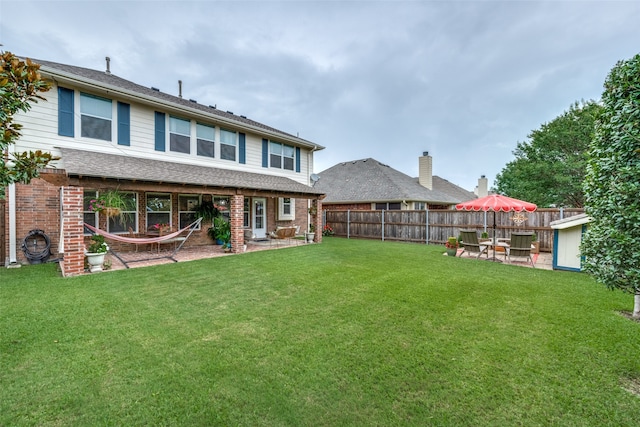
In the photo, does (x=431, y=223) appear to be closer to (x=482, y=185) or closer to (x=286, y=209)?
(x=286, y=209)

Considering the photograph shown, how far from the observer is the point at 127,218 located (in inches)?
372

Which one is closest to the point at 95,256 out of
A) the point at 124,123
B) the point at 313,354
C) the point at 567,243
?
the point at 124,123

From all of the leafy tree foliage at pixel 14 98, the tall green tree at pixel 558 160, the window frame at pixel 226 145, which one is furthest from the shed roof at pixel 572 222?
the tall green tree at pixel 558 160

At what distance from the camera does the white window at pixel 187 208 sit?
10762 mm

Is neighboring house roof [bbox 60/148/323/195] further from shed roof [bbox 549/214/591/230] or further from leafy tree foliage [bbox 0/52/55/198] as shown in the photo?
shed roof [bbox 549/214/591/230]

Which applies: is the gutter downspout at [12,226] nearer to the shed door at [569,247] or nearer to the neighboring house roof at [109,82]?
the neighboring house roof at [109,82]

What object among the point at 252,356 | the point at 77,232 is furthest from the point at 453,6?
the point at 77,232

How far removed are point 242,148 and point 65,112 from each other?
5.86m

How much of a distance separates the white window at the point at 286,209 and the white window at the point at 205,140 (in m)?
4.14

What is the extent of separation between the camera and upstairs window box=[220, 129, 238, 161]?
1170cm

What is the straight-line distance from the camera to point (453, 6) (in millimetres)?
9312

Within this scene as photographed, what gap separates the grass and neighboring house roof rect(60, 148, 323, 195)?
9.24 feet

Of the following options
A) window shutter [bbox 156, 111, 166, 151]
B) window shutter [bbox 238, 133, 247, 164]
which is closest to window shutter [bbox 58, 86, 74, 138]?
window shutter [bbox 156, 111, 166, 151]

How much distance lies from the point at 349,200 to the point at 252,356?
1701 cm
